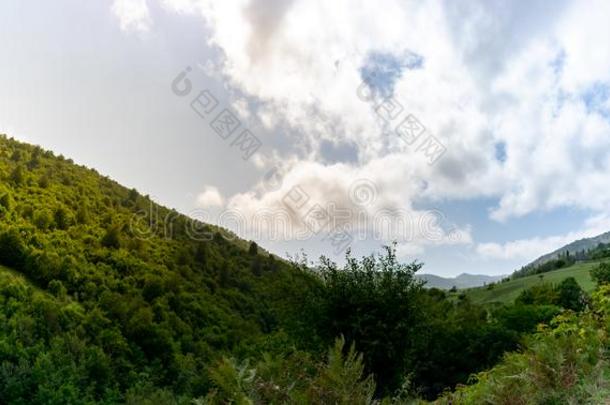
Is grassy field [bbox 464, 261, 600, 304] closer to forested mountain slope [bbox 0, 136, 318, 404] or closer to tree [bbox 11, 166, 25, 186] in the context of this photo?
forested mountain slope [bbox 0, 136, 318, 404]

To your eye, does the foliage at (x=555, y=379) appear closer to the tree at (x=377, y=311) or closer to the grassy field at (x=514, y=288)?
the tree at (x=377, y=311)

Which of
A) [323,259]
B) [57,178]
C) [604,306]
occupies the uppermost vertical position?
[57,178]

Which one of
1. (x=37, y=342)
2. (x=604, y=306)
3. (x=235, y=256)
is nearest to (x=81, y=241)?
(x=37, y=342)

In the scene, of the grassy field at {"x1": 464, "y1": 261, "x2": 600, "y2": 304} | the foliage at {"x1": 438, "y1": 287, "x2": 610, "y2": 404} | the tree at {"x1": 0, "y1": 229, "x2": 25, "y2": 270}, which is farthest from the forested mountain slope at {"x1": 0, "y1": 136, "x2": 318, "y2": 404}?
the grassy field at {"x1": 464, "y1": 261, "x2": 600, "y2": 304}

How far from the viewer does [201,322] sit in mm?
41062

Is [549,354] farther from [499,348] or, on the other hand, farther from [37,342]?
[499,348]

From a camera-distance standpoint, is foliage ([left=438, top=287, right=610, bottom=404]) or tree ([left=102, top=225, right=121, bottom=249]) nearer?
foliage ([left=438, top=287, right=610, bottom=404])

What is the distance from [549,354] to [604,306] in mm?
3006

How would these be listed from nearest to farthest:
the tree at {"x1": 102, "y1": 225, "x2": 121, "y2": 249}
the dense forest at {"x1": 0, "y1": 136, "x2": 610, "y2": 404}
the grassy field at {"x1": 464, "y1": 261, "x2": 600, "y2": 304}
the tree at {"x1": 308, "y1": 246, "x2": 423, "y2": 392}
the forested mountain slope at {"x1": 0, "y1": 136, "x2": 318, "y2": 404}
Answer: the dense forest at {"x1": 0, "y1": 136, "x2": 610, "y2": 404} < the tree at {"x1": 308, "y1": 246, "x2": 423, "y2": 392} < the forested mountain slope at {"x1": 0, "y1": 136, "x2": 318, "y2": 404} < the tree at {"x1": 102, "y1": 225, "x2": 121, "y2": 249} < the grassy field at {"x1": 464, "y1": 261, "x2": 600, "y2": 304}

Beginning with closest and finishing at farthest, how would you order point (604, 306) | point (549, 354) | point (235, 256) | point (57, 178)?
point (549, 354) → point (604, 306) → point (57, 178) → point (235, 256)

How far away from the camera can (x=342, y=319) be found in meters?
22.3

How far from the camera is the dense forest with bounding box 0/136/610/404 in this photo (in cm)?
407

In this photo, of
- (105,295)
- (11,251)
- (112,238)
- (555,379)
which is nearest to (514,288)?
(112,238)

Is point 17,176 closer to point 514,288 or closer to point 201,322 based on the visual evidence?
point 201,322
